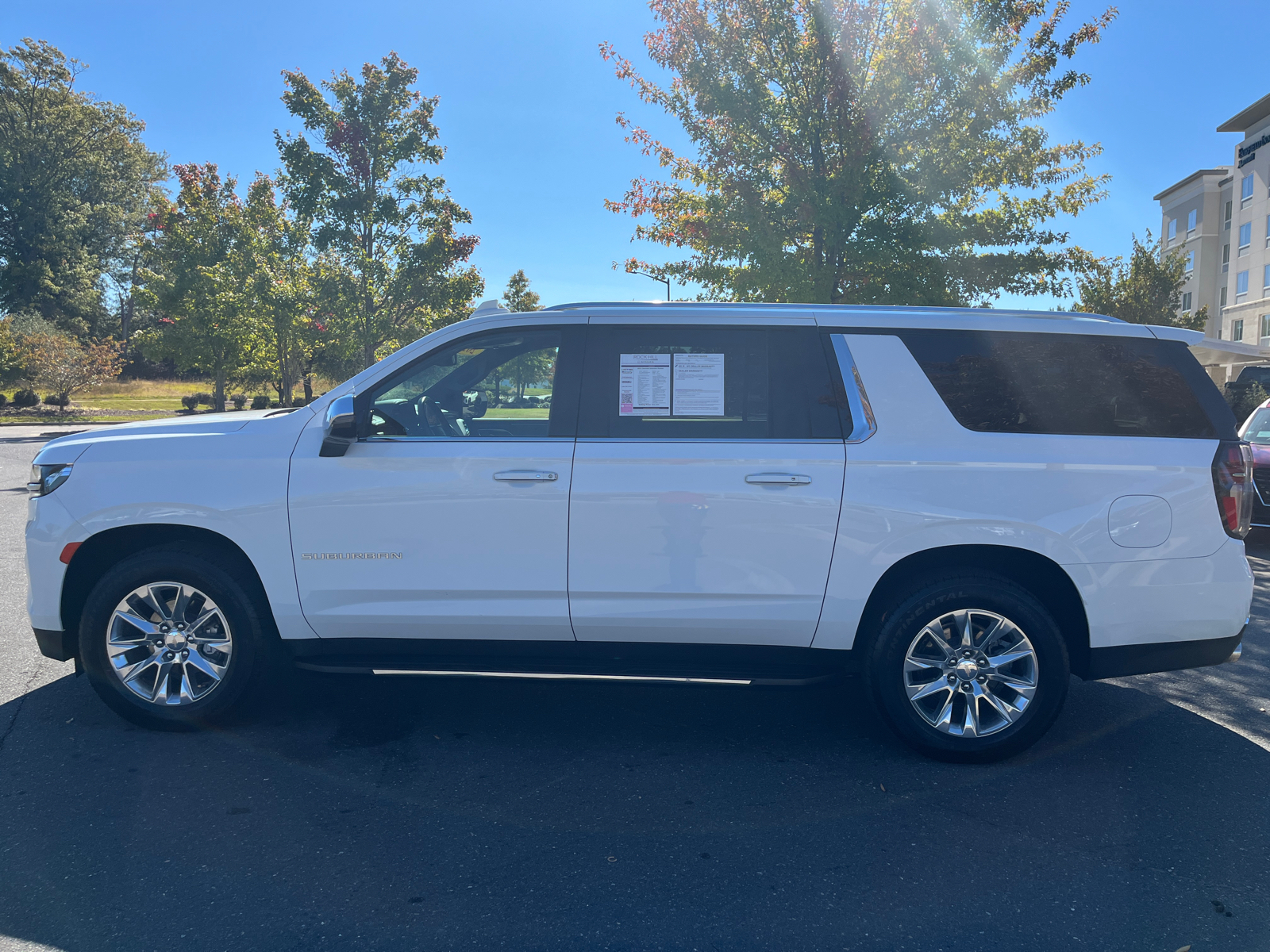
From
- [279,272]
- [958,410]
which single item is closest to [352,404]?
[958,410]

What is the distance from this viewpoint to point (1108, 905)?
2.95 metres

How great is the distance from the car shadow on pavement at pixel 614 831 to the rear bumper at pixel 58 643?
0.36 meters

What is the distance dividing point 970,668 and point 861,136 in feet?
34.3

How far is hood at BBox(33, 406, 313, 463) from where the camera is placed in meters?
4.25

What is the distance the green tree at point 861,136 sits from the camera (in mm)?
12609

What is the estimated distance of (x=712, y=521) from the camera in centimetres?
396

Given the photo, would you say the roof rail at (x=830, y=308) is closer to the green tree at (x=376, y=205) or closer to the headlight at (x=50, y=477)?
the headlight at (x=50, y=477)

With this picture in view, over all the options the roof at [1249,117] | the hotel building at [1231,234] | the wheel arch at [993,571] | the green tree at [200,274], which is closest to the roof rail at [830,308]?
the wheel arch at [993,571]

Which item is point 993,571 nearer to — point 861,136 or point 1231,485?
point 1231,485

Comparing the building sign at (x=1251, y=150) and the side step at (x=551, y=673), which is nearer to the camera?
the side step at (x=551, y=673)

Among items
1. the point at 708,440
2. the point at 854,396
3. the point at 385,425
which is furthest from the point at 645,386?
the point at 385,425

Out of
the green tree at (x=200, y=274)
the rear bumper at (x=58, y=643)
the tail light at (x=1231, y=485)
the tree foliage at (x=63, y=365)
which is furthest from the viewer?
the green tree at (x=200, y=274)

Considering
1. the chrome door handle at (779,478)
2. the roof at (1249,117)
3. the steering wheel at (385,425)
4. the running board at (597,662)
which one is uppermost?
the roof at (1249,117)

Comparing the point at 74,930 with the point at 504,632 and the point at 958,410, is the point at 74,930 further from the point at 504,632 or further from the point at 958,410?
the point at 958,410
